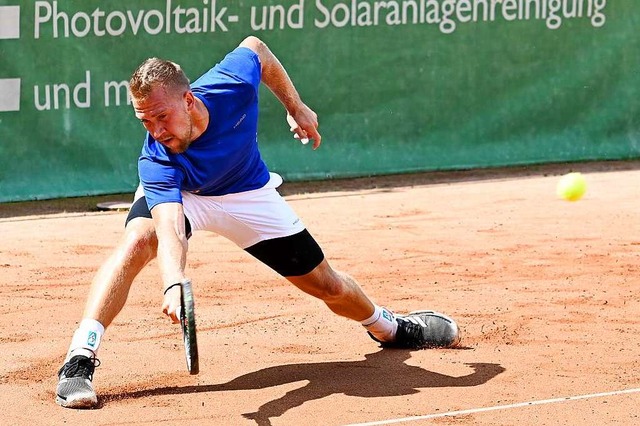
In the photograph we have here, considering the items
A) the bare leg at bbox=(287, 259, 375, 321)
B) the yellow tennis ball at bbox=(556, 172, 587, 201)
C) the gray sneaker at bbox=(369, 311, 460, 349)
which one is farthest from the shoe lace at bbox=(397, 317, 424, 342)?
the yellow tennis ball at bbox=(556, 172, 587, 201)

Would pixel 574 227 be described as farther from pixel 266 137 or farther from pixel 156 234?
pixel 156 234

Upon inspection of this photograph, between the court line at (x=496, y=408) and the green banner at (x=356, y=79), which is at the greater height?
the green banner at (x=356, y=79)

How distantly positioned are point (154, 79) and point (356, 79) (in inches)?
243

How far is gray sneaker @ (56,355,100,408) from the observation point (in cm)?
495

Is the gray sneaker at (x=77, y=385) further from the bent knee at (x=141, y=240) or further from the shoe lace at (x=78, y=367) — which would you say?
the bent knee at (x=141, y=240)

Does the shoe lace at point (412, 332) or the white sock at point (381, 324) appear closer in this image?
the white sock at point (381, 324)

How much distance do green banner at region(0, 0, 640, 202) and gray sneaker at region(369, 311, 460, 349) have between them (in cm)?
464

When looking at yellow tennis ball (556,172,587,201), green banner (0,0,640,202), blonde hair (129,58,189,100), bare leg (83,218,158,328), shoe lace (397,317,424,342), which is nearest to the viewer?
blonde hair (129,58,189,100)

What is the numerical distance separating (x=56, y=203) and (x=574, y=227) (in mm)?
3918

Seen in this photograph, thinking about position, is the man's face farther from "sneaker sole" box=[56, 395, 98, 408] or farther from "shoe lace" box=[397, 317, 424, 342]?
"shoe lace" box=[397, 317, 424, 342]

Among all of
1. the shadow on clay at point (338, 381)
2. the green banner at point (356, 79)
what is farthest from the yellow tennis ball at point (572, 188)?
the shadow on clay at point (338, 381)

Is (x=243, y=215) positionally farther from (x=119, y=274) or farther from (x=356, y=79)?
(x=356, y=79)

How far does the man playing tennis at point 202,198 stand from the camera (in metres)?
4.86

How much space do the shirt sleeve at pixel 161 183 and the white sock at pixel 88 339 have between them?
20.2 inches
